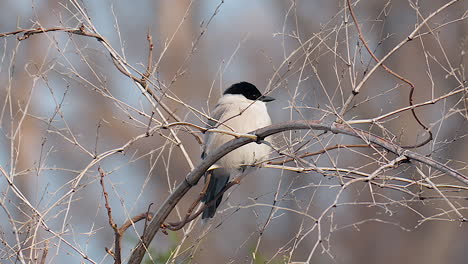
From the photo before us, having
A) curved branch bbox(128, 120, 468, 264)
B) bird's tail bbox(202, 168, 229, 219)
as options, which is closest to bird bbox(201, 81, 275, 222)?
bird's tail bbox(202, 168, 229, 219)

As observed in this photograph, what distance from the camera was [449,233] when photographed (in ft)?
58.9

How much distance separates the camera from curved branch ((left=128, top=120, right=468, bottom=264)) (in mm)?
3539

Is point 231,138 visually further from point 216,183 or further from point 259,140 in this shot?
point 259,140

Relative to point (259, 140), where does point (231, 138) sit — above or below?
below

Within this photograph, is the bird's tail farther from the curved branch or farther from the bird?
the curved branch

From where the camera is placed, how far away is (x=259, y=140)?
4215 millimetres

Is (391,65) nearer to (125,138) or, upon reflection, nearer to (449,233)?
(449,233)

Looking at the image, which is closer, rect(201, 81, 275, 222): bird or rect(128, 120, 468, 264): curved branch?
rect(128, 120, 468, 264): curved branch

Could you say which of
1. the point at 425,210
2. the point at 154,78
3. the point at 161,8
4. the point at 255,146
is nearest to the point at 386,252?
the point at 425,210

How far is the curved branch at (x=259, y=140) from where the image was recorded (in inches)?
139

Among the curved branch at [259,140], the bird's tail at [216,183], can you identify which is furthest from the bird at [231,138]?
the curved branch at [259,140]

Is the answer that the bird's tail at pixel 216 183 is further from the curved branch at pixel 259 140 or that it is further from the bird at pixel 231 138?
the curved branch at pixel 259 140

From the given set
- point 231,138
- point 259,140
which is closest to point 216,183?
point 231,138

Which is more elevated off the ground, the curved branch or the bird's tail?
the curved branch
